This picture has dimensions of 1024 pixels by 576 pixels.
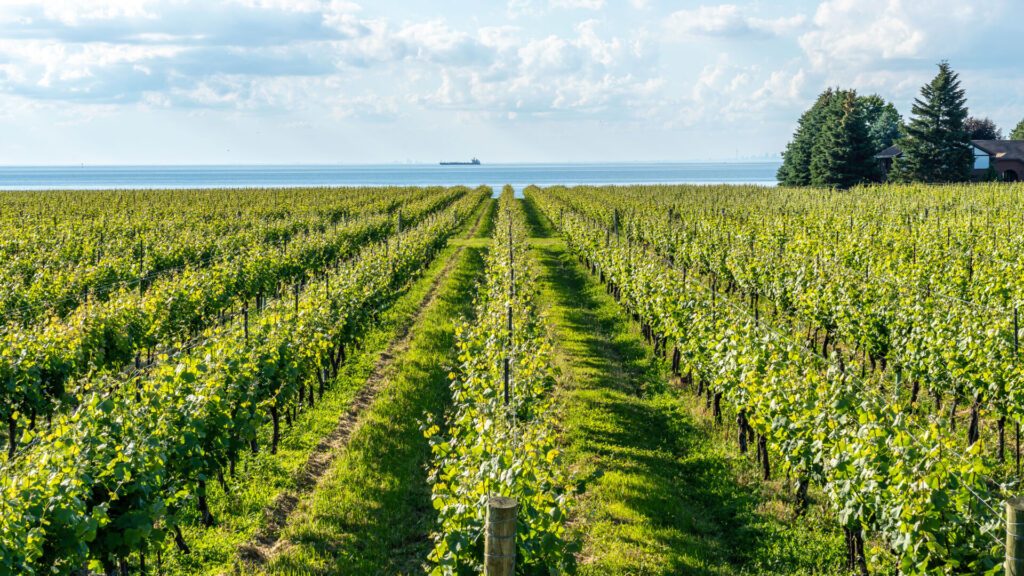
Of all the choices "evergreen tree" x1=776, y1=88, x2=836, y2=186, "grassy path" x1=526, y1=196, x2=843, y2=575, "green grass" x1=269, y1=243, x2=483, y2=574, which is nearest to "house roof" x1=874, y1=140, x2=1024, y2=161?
"evergreen tree" x1=776, y1=88, x2=836, y2=186

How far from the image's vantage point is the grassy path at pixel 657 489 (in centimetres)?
707

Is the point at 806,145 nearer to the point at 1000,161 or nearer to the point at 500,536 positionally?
the point at 1000,161

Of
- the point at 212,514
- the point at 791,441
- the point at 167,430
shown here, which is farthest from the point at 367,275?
the point at 791,441

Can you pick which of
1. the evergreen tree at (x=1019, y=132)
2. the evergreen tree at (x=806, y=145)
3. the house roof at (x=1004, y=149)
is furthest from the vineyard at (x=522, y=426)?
the evergreen tree at (x=1019, y=132)

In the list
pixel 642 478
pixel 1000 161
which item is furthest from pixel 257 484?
pixel 1000 161

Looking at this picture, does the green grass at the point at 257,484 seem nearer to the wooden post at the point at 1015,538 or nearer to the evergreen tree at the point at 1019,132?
the wooden post at the point at 1015,538

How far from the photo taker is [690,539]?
7402 mm

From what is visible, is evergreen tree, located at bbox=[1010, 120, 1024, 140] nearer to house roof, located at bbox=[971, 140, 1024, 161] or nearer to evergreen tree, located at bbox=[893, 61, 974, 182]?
house roof, located at bbox=[971, 140, 1024, 161]

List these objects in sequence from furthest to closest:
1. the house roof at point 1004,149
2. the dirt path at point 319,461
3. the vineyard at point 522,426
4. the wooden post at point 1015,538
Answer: the house roof at point 1004,149
the dirt path at point 319,461
the vineyard at point 522,426
the wooden post at point 1015,538

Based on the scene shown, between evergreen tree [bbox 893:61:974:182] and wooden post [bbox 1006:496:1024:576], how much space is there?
54.4 m

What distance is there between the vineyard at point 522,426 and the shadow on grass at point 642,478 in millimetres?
40

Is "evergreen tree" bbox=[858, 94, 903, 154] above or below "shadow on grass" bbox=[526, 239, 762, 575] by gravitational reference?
above

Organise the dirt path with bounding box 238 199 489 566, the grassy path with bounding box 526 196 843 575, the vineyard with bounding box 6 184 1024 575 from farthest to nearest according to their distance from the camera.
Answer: the dirt path with bounding box 238 199 489 566
the grassy path with bounding box 526 196 843 575
the vineyard with bounding box 6 184 1024 575

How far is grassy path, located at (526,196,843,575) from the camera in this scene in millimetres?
7066
